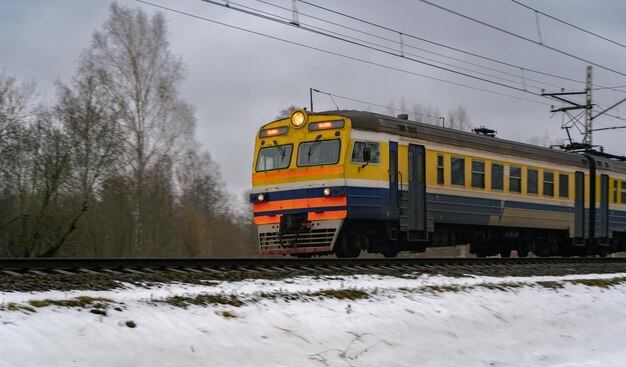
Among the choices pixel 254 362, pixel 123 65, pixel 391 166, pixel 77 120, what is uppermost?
pixel 123 65

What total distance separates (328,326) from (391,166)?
8626 millimetres

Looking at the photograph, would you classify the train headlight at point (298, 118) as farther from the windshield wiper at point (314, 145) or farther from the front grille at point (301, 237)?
the front grille at point (301, 237)

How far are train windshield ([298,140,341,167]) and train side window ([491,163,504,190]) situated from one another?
210 inches

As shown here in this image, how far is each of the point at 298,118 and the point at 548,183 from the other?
843 cm

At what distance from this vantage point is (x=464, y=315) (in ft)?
28.2

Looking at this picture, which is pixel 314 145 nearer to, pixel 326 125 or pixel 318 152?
pixel 318 152

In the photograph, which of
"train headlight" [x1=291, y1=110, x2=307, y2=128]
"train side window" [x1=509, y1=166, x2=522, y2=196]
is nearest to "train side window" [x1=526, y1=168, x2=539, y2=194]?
"train side window" [x1=509, y1=166, x2=522, y2=196]

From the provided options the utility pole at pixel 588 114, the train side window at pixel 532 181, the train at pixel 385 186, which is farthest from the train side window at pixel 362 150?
the utility pole at pixel 588 114

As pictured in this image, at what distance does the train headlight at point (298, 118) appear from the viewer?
1569 centimetres

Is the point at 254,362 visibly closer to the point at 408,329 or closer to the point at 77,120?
the point at 408,329

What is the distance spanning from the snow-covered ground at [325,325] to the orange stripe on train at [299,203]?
371 cm

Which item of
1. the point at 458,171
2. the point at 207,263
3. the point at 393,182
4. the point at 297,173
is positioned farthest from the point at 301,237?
the point at 458,171

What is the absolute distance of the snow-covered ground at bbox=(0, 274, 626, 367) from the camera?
5.54m

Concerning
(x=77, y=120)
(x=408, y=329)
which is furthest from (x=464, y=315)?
(x=77, y=120)
